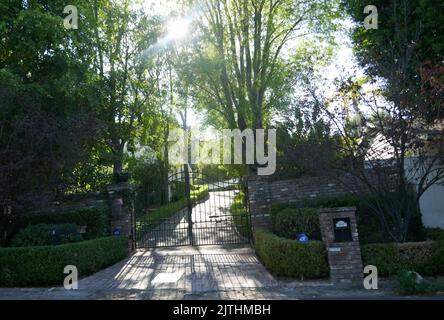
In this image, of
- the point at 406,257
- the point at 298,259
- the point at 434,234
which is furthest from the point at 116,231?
the point at 434,234

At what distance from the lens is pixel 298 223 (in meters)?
9.73

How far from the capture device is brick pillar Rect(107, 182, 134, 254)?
1163 cm

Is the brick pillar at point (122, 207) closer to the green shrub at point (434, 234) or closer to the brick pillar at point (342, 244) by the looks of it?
the brick pillar at point (342, 244)

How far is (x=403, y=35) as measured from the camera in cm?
1008

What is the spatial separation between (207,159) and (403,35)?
24.3 m

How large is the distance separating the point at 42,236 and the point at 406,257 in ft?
25.9

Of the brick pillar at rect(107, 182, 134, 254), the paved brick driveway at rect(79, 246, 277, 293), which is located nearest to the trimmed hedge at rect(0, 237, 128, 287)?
the paved brick driveway at rect(79, 246, 277, 293)

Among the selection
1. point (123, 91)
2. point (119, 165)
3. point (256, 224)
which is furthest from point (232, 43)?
point (256, 224)

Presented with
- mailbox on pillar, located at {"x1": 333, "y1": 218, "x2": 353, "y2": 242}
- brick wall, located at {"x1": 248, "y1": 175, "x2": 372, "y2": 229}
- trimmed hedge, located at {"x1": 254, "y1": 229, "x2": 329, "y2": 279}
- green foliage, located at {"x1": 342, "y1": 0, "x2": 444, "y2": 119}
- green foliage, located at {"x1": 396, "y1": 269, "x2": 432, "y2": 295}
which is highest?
green foliage, located at {"x1": 342, "y1": 0, "x2": 444, "y2": 119}

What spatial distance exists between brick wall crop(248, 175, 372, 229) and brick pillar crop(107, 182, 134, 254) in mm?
3507

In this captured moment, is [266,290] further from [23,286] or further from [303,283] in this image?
[23,286]

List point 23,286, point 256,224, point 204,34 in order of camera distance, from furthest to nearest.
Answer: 1. point 204,34
2. point 256,224
3. point 23,286

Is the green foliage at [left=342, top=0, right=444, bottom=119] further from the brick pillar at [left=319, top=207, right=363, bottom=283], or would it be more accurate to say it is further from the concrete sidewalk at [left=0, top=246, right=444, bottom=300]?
the concrete sidewalk at [left=0, top=246, right=444, bottom=300]

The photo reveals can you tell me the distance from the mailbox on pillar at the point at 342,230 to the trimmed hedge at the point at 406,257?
0.45m
